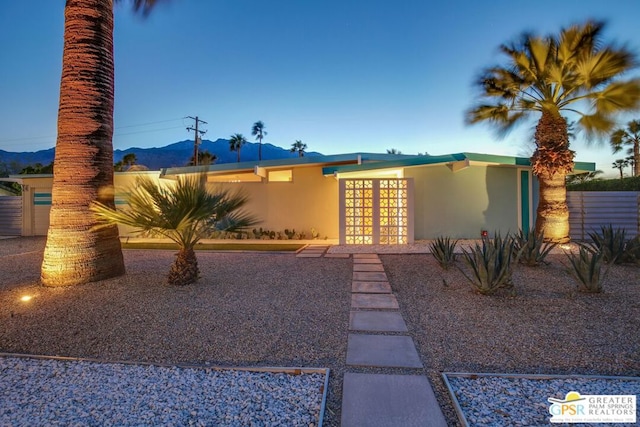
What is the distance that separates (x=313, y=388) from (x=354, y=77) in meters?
13.1

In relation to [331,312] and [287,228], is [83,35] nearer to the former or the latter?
[331,312]

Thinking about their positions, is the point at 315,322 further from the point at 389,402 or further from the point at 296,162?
the point at 296,162

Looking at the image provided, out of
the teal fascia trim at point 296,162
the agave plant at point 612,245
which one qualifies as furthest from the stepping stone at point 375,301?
the teal fascia trim at point 296,162

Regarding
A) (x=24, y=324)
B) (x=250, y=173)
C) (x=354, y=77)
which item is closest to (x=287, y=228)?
(x=250, y=173)

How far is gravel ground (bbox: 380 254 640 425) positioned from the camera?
2.98 m

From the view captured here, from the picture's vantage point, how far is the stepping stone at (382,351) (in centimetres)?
301

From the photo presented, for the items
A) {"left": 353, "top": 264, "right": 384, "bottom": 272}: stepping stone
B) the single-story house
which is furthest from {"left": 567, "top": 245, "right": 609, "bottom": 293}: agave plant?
the single-story house

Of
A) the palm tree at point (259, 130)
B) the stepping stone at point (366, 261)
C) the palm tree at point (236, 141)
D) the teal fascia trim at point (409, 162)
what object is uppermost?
the palm tree at point (259, 130)

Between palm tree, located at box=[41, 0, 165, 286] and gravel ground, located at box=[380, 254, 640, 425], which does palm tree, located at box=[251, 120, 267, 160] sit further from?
gravel ground, located at box=[380, 254, 640, 425]

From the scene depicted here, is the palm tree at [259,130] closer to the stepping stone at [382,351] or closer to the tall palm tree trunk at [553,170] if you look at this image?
the tall palm tree trunk at [553,170]

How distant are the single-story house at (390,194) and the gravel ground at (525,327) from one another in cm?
503

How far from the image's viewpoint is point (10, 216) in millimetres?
16406

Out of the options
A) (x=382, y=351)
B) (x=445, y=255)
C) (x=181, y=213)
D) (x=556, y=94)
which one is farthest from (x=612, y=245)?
(x=181, y=213)

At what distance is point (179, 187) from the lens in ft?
17.9
